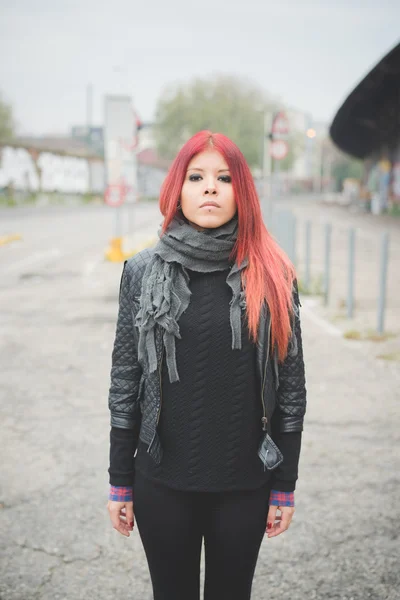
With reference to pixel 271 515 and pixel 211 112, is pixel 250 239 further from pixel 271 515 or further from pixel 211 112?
pixel 211 112

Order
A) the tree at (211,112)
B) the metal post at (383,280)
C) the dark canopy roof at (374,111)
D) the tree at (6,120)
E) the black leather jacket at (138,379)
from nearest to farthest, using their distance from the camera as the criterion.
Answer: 1. the black leather jacket at (138,379)
2. the metal post at (383,280)
3. the dark canopy roof at (374,111)
4. the tree at (6,120)
5. the tree at (211,112)

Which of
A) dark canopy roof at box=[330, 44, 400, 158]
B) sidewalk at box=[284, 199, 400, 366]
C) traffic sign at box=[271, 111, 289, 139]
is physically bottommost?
sidewalk at box=[284, 199, 400, 366]

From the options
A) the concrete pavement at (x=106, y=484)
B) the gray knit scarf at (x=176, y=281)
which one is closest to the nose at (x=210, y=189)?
the gray knit scarf at (x=176, y=281)

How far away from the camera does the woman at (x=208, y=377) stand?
6.10ft

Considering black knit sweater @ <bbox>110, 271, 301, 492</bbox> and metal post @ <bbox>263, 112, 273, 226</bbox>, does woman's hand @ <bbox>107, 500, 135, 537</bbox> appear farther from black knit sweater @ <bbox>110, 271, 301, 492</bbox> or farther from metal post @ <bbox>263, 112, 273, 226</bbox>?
metal post @ <bbox>263, 112, 273, 226</bbox>

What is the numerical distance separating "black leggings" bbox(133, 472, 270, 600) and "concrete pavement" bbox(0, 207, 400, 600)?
0.91 metres

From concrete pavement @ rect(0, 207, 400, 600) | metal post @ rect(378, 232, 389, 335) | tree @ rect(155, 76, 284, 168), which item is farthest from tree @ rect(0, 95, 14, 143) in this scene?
metal post @ rect(378, 232, 389, 335)

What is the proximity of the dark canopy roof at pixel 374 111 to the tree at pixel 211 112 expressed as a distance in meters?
30.8

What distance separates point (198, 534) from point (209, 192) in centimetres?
102

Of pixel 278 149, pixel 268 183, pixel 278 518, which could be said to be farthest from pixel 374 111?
pixel 278 518

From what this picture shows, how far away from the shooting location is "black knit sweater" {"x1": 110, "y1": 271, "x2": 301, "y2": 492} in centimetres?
185

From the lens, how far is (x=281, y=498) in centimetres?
198

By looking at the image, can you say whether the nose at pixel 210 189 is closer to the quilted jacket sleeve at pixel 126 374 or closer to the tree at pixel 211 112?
the quilted jacket sleeve at pixel 126 374

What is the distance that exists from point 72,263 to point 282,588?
38.5 feet
